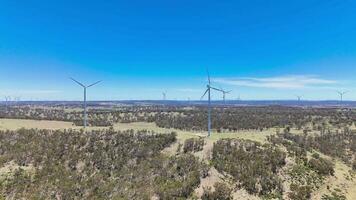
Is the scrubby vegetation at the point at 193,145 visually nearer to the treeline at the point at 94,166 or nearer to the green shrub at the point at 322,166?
the treeline at the point at 94,166

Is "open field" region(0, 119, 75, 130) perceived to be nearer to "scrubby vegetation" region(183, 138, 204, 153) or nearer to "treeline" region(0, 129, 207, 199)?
"treeline" region(0, 129, 207, 199)

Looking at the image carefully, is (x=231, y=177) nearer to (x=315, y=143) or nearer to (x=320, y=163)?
(x=320, y=163)

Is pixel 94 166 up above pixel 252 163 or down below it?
below

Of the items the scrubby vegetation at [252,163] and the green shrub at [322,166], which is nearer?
the scrubby vegetation at [252,163]

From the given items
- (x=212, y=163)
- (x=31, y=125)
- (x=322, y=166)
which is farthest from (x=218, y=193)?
(x=31, y=125)

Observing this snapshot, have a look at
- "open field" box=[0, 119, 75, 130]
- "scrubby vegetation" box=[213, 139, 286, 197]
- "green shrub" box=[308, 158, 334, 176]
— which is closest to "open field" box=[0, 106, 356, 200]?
"scrubby vegetation" box=[213, 139, 286, 197]

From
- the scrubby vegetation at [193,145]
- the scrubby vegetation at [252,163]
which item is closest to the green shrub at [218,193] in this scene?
the scrubby vegetation at [252,163]

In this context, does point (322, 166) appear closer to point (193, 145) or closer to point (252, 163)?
point (252, 163)

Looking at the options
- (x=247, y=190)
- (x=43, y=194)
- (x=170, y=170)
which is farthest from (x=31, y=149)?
(x=247, y=190)
